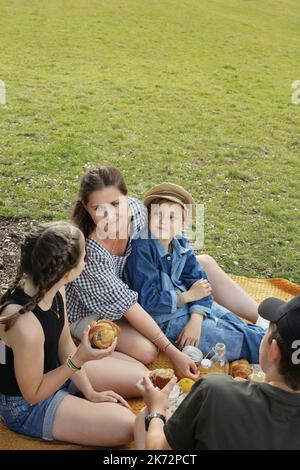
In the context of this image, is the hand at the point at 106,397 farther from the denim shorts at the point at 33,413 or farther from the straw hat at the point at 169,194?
the straw hat at the point at 169,194

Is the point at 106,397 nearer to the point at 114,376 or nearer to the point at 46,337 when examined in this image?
the point at 114,376

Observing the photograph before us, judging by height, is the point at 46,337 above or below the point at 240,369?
above

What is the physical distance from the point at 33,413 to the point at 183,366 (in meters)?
1.06

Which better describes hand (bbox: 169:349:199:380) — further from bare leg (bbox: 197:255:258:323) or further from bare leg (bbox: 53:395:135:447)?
bare leg (bbox: 197:255:258:323)

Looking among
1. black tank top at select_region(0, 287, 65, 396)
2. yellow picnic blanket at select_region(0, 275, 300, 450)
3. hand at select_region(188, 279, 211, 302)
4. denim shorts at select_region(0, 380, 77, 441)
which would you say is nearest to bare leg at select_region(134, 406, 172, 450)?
yellow picnic blanket at select_region(0, 275, 300, 450)

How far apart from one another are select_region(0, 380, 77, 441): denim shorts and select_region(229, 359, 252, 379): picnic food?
124cm

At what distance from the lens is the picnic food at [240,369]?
3910mm

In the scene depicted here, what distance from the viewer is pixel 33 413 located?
3238 millimetres

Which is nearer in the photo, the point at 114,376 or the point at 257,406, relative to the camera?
the point at 257,406

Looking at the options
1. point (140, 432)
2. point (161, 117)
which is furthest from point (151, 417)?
point (161, 117)

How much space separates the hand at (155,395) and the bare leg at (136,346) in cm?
61

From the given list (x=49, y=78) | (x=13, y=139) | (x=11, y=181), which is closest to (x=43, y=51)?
(x=49, y=78)
